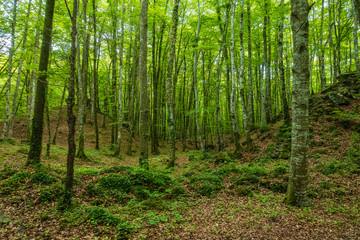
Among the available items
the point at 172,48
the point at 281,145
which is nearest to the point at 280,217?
the point at 281,145

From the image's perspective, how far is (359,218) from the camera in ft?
13.5

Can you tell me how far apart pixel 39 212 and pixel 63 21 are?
456 inches

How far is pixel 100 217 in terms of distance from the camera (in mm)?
4367

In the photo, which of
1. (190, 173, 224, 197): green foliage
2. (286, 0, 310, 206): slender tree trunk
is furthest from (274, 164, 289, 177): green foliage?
(286, 0, 310, 206): slender tree trunk

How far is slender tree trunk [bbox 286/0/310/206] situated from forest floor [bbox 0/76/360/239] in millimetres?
810

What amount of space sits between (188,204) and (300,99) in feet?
14.8

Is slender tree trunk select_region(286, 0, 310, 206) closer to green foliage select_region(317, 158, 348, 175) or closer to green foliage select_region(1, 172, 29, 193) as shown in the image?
green foliage select_region(317, 158, 348, 175)

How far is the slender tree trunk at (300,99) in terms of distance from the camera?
15.2ft

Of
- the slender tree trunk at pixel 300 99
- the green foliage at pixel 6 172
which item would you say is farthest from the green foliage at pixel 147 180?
the slender tree trunk at pixel 300 99

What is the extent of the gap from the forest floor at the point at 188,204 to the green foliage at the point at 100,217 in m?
0.02

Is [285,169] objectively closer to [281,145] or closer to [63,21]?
[281,145]

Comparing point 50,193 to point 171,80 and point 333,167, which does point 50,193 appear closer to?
point 171,80

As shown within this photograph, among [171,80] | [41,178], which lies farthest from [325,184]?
[41,178]

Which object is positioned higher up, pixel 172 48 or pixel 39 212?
pixel 172 48
